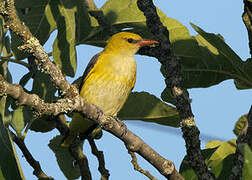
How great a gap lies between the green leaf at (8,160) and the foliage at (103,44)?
31 cm

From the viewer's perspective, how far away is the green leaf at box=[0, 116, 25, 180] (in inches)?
89.9

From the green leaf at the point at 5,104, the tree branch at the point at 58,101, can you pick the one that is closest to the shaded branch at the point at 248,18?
the tree branch at the point at 58,101

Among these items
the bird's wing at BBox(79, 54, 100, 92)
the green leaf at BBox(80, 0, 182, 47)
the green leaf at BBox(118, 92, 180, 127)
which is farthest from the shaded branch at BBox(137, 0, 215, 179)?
the bird's wing at BBox(79, 54, 100, 92)

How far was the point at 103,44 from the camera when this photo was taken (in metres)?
3.17

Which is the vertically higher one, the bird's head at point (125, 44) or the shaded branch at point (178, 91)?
the bird's head at point (125, 44)

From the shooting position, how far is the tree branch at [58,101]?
5.68 feet

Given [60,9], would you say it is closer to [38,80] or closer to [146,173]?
[38,80]

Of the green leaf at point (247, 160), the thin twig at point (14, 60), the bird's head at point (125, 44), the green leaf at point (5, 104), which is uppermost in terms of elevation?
the bird's head at point (125, 44)

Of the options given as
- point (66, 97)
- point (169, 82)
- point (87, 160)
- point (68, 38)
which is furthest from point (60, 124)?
point (66, 97)

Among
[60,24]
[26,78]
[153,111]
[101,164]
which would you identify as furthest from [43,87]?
[153,111]

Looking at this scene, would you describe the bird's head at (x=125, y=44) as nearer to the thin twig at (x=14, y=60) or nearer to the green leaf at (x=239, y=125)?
the green leaf at (x=239, y=125)

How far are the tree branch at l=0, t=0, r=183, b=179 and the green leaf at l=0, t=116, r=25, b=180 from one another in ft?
1.49

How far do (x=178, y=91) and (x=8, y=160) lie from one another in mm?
938

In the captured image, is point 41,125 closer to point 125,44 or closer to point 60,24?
point 60,24
